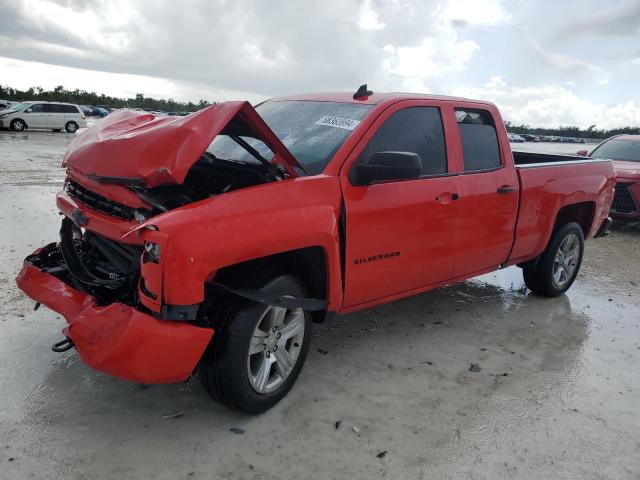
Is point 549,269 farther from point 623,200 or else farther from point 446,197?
point 623,200

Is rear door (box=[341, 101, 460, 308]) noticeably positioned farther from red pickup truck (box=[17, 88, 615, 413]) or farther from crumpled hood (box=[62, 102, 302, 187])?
crumpled hood (box=[62, 102, 302, 187])

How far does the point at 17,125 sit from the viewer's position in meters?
26.0

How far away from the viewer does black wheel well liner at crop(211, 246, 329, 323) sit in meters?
2.87

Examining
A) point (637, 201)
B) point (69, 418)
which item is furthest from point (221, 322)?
point (637, 201)

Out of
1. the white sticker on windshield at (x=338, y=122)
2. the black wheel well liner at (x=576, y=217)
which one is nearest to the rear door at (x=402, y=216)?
the white sticker on windshield at (x=338, y=122)

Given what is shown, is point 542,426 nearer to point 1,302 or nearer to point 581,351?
point 581,351

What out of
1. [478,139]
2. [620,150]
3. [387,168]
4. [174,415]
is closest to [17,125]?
[620,150]

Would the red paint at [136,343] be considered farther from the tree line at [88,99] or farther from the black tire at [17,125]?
the tree line at [88,99]

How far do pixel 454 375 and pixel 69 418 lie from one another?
7.93 feet

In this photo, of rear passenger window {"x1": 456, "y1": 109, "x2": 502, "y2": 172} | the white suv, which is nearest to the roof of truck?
rear passenger window {"x1": 456, "y1": 109, "x2": 502, "y2": 172}

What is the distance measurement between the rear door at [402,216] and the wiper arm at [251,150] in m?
0.49

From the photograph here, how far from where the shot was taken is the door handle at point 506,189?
4.30 metres

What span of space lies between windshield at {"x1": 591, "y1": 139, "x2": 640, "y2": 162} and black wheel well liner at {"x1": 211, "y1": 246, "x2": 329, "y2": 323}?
8991mm

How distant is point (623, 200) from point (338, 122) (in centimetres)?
744
